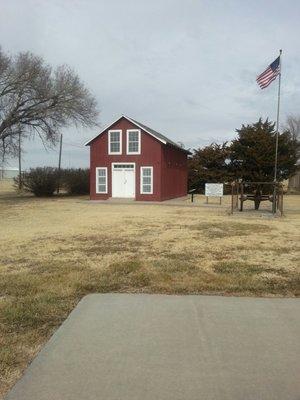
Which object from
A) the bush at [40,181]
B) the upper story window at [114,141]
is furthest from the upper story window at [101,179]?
the bush at [40,181]

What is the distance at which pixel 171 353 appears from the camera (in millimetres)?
4309

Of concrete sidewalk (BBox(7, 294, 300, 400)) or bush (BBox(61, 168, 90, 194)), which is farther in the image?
bush (BBox(61, 168, 90, 194))

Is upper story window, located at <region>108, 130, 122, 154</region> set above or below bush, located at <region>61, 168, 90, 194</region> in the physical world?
above

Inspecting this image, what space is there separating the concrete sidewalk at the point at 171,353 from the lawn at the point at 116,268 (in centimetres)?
33

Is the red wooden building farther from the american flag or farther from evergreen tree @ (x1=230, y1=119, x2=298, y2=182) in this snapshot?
the american flag

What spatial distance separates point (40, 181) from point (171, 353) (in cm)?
3639

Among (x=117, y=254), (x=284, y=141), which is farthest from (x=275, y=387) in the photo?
(x=284, y=141)

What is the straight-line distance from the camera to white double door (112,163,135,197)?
3362 cm

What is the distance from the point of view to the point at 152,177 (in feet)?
108

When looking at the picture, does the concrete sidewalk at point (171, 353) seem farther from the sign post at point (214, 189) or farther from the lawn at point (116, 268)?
the sign post at point (214, 189)

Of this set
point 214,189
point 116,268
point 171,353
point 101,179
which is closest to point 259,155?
point 214,189

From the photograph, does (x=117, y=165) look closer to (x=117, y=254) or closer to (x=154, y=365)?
(x=117, y=254)

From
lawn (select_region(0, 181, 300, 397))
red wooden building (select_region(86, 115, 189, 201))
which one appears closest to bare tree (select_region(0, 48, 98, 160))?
red wooden building (select_region(86, 115, 189, 201))

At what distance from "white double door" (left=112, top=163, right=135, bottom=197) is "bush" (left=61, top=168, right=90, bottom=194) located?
31.3ft
